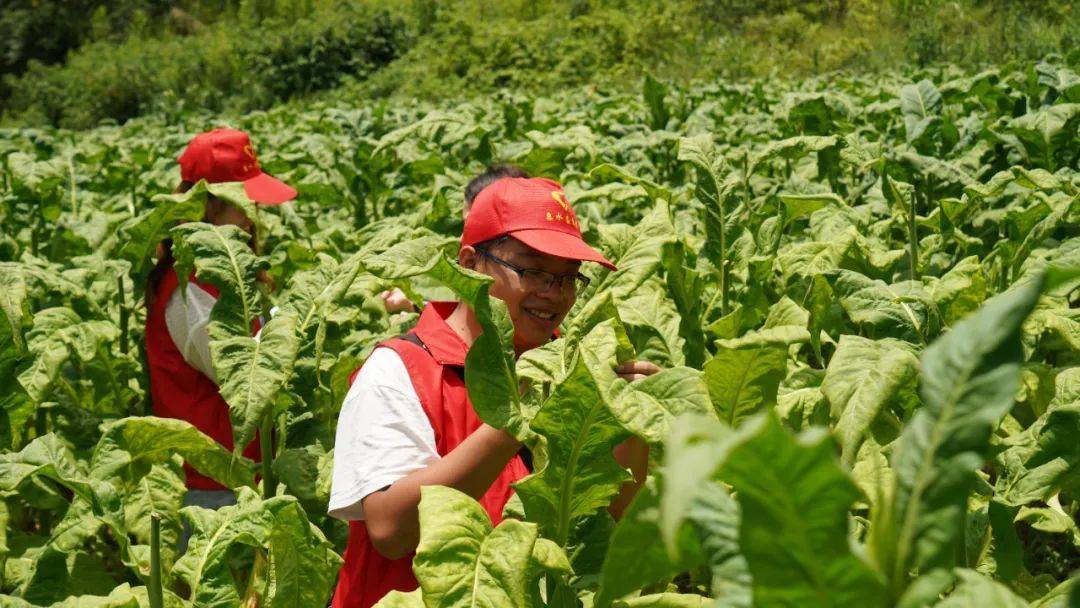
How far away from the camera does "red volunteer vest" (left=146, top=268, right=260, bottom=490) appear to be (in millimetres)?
3496

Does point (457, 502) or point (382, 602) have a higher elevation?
point (457, 502)

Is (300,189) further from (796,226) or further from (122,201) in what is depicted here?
(796,226)

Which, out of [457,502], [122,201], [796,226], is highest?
[457,502]

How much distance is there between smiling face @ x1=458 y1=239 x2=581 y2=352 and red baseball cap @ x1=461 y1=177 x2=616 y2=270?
0.04 meters

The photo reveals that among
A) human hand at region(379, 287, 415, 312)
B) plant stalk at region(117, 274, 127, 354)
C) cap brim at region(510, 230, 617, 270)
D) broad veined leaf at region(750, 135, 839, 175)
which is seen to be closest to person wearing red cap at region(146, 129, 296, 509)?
plant stalk at region(117, 274, 127, 354)

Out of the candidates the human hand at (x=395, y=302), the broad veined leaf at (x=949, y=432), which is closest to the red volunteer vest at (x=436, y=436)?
the broad veined leaf at (x=949, y=432)

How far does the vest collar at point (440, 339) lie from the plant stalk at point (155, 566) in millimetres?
644

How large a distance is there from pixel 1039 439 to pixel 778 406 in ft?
1.49

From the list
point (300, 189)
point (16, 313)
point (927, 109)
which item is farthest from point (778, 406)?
point (300, 189)

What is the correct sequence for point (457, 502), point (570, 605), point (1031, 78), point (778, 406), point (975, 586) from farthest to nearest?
point (1031, 78), point (778, 406), point (570, 605), point (457, 502), point (975, 586)

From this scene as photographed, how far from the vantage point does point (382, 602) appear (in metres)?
1.67

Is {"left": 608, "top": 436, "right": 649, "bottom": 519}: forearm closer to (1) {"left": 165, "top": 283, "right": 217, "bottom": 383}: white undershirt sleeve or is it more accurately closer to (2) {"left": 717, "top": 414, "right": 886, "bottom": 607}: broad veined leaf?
(2) {"left": 717, "top": 414, "right": 886, "bottom": 607}: broad veined leaf

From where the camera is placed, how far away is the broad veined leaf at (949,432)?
2.98 feet

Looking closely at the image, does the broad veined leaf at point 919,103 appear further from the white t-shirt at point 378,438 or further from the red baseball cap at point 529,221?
the white t-shirt at point 378,438
